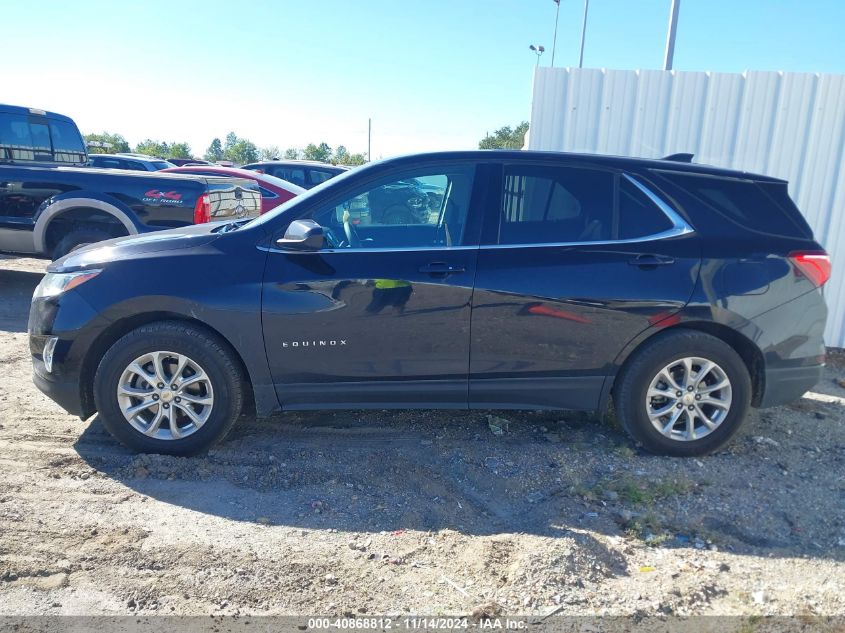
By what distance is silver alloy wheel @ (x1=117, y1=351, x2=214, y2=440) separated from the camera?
3748 millimetres

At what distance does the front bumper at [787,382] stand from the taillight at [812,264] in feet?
1.83

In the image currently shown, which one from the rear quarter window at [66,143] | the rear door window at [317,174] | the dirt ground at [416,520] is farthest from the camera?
the rear door window at [317,174]

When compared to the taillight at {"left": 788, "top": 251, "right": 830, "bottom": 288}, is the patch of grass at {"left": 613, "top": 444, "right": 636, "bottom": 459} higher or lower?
lower

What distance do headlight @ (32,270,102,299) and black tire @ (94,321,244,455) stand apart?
422mm

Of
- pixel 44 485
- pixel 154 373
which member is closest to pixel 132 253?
pixel 154 373

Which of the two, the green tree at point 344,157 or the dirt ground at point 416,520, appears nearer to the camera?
the dirt ground at point 416,520

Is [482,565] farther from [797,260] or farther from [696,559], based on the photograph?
[797,260]

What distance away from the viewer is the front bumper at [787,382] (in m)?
4.05

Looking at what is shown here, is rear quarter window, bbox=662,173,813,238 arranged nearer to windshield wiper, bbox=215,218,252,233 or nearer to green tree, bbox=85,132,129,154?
windshield wiper, bbox=215,218,252,233

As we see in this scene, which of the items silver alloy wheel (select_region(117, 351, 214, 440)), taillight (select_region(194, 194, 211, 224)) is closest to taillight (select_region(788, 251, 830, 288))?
silver alloy wheel (select_region(117, 351, 214, 440))

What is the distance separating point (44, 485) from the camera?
3.55 meters

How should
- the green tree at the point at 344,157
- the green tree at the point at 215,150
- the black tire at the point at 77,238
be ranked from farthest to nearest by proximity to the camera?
the green tree at the point at 215,150
the green tree at the point at 344,157
the black tire at the point at 77,238

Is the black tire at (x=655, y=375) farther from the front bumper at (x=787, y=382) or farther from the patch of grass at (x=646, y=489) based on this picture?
the patch of grass at (x=646, y=489)

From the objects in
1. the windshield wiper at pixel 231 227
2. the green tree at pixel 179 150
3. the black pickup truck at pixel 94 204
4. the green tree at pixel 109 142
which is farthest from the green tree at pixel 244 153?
the windshield wiper at pixel 231 227
